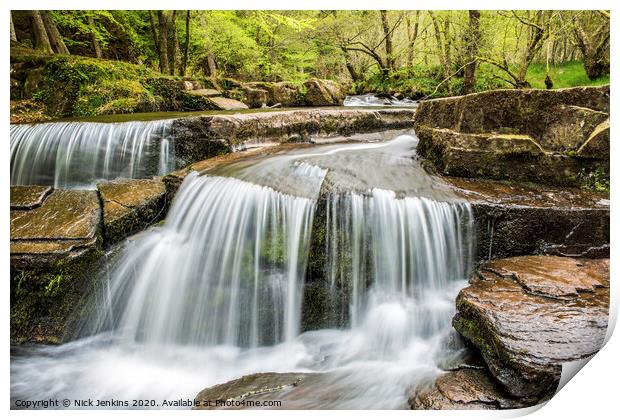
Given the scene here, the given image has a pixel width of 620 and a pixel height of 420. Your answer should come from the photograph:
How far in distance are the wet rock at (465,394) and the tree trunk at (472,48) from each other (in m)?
4.58

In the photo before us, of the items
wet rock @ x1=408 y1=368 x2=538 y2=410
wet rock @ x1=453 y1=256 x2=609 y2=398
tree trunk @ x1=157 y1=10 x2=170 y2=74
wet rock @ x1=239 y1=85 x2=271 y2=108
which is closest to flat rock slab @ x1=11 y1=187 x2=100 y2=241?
wet rock @ x1=408 y1=368 x2=538 y2=410

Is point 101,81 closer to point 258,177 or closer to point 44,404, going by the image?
point 258,177

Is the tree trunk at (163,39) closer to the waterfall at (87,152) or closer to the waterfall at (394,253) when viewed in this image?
the waterfall at (87,152)

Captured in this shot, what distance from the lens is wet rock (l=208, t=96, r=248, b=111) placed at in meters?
6.56

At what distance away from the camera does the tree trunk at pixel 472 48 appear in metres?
4.84

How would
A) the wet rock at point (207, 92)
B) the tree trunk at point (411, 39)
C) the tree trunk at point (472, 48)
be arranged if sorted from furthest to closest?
the wet rock at point (207, 92) < the tree trunk at point (411, 39) < the tree trunk at point (472, 48)

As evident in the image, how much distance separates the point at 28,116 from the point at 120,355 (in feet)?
12.4

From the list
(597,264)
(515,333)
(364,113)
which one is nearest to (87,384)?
(515,333)

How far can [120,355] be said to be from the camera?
2.42 meters

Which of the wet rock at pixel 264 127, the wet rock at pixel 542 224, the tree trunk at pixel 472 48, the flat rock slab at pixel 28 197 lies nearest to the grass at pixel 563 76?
the tree trunk at pixel 472 48

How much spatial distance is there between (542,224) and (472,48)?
4.03 metres

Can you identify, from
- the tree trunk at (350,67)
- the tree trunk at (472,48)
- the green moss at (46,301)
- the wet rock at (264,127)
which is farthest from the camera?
the tree trunk at (350,67)

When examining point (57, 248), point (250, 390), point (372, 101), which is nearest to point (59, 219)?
point (57, 248)

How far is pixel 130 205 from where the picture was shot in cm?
298
